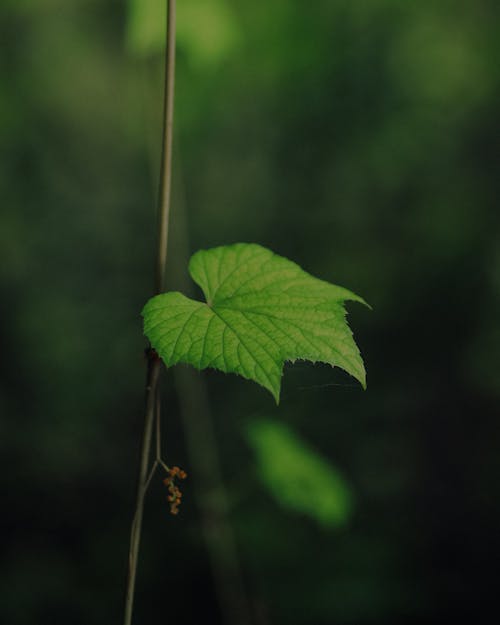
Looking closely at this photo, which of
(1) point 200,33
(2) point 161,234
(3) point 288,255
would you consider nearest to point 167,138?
(2) point 161,234

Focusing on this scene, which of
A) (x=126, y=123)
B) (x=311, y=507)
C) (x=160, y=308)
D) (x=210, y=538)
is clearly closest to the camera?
(x=160, y=308)

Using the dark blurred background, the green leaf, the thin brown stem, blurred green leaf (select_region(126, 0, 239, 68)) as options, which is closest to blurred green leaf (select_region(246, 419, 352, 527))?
the dark blurred background

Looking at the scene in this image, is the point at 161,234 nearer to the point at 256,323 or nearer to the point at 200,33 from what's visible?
the point at 256,323

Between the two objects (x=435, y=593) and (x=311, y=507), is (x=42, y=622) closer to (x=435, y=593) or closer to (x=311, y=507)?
(x=311, y=507)

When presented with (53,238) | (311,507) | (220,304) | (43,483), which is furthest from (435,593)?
(220,304)

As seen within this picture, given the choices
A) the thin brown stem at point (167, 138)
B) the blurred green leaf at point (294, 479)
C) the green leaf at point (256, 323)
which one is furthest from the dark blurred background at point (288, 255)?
the thin brown stem at point (167, 138)

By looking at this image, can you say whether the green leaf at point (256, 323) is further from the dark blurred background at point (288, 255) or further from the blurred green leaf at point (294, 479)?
the dark blurred background at point (288, 255)
